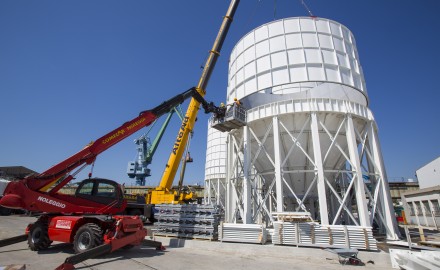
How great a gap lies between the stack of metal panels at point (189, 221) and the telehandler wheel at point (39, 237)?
4168mm

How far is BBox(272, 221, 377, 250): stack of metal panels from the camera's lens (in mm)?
7969

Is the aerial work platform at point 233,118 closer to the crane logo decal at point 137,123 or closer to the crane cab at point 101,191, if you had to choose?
the crane logo decal at point 137,123

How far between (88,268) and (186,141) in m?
9.83

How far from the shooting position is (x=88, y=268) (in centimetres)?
595

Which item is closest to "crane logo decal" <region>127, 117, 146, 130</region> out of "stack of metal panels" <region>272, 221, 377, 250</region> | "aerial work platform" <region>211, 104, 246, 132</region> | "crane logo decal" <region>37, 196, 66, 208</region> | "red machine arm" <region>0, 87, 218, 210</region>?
"red machine arm" <region>0, 87, 218, 210</region>

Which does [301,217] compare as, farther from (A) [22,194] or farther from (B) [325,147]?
(A) [22,194]

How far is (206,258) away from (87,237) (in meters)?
3.71

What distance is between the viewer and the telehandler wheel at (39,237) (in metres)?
7.92

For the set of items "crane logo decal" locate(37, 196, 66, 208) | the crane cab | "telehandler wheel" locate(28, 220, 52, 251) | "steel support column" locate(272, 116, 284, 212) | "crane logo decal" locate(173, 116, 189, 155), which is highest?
"crane logo decal" locate(173, 116, 189, 155)

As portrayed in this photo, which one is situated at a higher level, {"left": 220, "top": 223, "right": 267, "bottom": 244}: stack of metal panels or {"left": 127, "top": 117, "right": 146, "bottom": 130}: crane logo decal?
{"left": 127, "top": 117, "right": 146, "bottom": 130}: crane logo decal

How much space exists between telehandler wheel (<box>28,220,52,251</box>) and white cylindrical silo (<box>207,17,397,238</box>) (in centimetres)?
783

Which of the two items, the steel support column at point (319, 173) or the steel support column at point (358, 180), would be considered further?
the steel support column at point (358, 180)

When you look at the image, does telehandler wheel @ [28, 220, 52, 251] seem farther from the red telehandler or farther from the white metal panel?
the white metal panel

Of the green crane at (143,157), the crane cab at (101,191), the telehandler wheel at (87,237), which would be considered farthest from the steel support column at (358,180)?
the green crane at (143,157)
